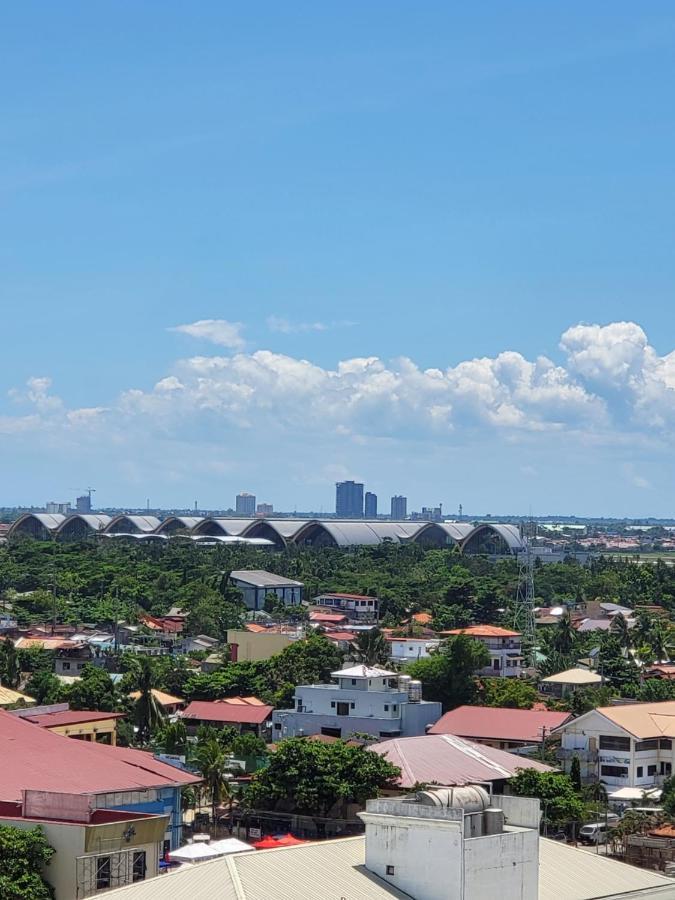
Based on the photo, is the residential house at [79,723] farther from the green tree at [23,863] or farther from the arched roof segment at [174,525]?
the arched roof segment at [174,525]

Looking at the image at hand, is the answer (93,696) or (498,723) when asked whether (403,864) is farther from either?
(93,696)

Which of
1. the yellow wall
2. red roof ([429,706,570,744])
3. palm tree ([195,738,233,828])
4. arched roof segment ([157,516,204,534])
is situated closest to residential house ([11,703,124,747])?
palm tree ([195,738,233,828])

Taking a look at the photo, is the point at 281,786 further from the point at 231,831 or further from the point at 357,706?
the point at 357,706

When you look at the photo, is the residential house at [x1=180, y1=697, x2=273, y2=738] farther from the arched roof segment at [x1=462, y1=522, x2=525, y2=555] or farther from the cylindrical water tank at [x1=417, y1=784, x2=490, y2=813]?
the arched roof segment at [x1=462, y1=522, x2=525, y2=555]

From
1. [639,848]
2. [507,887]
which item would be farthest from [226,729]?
[507,887]

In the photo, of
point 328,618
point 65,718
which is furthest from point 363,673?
point 328,618

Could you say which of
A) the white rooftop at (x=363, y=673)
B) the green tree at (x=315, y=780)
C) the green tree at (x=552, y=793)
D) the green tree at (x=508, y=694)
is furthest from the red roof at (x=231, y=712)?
the green tree at (x=552, y=793)
